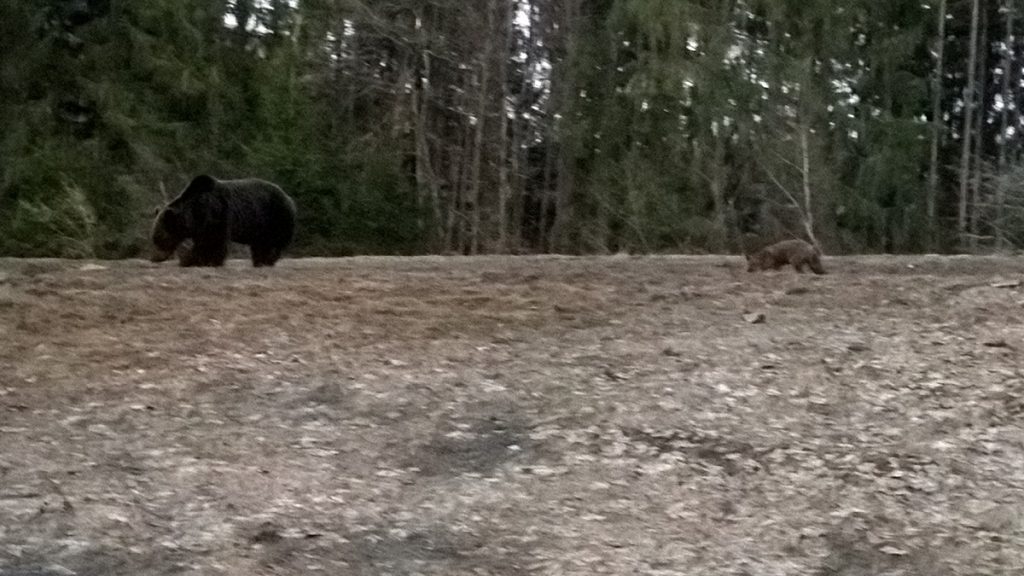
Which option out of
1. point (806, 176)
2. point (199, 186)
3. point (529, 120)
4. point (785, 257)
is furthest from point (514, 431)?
point (529, 120)

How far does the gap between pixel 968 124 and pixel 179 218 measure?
17.5 metres

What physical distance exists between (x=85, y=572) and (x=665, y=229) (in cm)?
1808

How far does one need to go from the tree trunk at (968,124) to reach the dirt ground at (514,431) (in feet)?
48.1

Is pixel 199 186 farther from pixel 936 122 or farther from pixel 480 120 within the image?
pixel 936 122

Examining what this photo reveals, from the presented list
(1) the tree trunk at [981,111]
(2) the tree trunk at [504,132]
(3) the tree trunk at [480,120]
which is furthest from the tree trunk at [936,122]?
(3) the tree trunk at [480,120]

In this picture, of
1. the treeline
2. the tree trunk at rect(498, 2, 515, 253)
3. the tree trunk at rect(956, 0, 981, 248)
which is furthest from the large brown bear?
the tree trunk at rect(956, 0, 981, 248)

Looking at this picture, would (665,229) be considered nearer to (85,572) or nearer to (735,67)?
(735,67)

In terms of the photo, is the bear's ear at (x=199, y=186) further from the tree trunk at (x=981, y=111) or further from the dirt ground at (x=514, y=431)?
the tree trunk at (x=981, y=111)

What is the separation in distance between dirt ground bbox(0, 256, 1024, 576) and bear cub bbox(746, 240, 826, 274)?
1.14m

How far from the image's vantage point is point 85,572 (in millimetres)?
4305

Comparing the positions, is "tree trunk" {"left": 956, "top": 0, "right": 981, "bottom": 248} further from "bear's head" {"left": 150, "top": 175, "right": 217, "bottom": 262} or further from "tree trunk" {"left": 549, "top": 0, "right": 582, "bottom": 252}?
"bear's head" {"left": 150, "top": 175, "right": 217, "bottom": 262}

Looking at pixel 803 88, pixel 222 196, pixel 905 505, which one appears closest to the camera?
pixel 905 505

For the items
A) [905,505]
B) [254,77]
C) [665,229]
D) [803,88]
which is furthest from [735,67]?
[905,505]

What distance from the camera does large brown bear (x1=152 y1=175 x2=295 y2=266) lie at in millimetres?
11422
